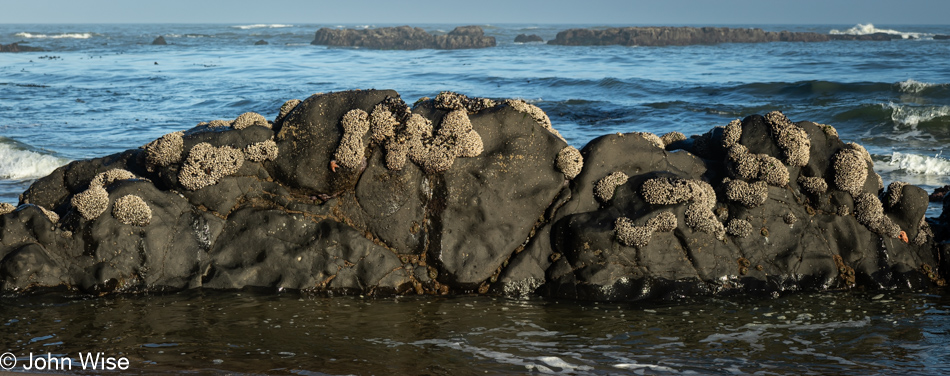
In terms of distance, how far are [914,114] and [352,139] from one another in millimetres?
14728

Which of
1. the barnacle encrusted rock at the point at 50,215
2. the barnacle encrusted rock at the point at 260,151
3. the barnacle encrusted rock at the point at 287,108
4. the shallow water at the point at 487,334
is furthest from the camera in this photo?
the barnacle encrusted rock at the point at 287,108

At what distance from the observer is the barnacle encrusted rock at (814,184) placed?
6301mm

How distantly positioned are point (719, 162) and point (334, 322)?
12.4 ft

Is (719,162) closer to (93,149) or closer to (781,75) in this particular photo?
(93,149)

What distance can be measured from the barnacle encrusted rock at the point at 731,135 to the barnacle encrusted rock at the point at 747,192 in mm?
414

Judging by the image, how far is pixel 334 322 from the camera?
217 inches

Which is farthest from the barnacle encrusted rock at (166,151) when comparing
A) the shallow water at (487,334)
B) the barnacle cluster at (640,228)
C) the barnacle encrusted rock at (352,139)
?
the barnacle cluster at (640,228)

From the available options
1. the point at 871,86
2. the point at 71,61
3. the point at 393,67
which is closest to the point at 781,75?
the point at 871,86

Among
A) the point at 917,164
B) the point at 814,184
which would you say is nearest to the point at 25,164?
the point at 814,184

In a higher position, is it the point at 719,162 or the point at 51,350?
the point at 719,162

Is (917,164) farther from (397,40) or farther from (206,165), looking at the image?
(397,40)

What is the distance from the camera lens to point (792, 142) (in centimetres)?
632

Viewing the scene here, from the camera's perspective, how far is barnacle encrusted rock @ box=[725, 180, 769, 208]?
6160 millimetres

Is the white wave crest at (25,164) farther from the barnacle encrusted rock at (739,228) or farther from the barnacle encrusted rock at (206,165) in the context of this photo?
the barnacle encrusted rock at (739,228)
